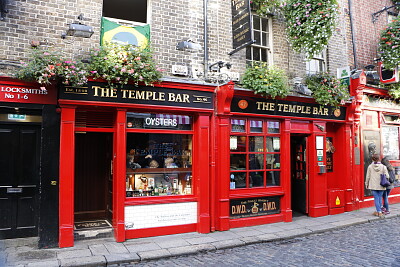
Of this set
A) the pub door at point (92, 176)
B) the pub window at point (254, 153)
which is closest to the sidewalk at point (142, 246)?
the pub window at point (254, 153)

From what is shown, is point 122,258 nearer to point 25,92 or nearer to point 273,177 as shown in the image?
point 25,92

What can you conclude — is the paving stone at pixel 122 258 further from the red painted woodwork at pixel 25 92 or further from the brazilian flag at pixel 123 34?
the brazilian flag at pixel 123 34

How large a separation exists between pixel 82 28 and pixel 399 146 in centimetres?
1206

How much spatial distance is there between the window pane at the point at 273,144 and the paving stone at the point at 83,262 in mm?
5429

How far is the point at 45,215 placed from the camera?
21.6 ft

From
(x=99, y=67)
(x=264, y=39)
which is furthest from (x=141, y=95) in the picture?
(x=264, y=39)

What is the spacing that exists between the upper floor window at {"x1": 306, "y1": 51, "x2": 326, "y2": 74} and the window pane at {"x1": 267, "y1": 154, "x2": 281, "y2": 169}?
3.21 metres

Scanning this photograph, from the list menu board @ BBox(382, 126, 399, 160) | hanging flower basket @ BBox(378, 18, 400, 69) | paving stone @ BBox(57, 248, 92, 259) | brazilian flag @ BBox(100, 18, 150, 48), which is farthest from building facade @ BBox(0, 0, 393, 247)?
menu board @ BBox(382, 126, 399, 160)

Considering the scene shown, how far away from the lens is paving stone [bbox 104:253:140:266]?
5883 millimetres

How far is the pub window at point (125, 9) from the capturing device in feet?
27.0

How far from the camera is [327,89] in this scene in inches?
382

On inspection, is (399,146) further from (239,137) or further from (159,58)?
(159,58)

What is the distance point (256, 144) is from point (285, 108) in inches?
54.4

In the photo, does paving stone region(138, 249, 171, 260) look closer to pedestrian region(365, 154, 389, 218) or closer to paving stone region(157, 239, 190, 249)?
paving stone region(157, 239, 190, 249)
